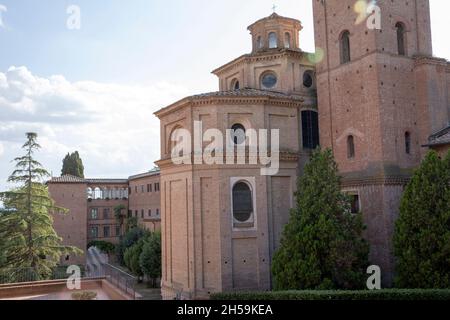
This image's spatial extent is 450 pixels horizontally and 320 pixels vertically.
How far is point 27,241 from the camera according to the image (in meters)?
26.2

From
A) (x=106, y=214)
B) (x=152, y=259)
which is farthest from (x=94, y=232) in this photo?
(x=152, y=259)

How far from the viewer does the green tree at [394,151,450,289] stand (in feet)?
45.5

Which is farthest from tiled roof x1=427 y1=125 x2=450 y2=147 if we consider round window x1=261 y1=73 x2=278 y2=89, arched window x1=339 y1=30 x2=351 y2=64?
round window x1=261 y1=73 x2=278 y2=89

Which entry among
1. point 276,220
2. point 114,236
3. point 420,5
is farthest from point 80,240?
point 420,5

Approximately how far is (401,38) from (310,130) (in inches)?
219

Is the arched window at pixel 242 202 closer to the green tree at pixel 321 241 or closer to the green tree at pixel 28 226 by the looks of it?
the green tree at pixel 321 241

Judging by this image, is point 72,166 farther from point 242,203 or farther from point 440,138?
point 440,138

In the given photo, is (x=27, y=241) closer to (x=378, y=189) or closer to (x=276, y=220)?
(x=276, y=220)

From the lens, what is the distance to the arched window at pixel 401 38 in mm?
18734

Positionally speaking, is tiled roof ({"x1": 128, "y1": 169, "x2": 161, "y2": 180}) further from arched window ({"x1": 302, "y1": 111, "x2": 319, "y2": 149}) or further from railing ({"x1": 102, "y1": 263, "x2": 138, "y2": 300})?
arched window ({"x1": 302, "y1": 111, "x2": 319, "y2": 149})

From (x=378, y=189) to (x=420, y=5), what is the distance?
27.8 ft

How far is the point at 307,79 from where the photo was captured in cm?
2253

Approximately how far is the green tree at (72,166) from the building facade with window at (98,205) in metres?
6.11

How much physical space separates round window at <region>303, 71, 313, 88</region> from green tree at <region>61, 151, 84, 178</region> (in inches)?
1425
